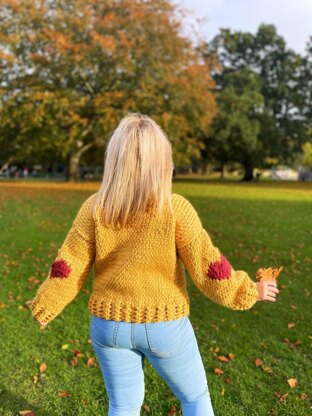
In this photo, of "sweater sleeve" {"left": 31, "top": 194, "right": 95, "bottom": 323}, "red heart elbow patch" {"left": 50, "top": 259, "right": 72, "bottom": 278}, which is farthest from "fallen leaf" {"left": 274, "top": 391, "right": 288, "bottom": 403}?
"red heart elbow patch" {"left": 50, "top": 259, "right": 72, "bottom": 278}

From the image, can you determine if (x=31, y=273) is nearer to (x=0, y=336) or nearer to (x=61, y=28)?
(x=0, y=336)

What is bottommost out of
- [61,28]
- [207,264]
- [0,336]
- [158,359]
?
[0,336]

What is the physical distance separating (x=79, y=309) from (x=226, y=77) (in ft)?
151

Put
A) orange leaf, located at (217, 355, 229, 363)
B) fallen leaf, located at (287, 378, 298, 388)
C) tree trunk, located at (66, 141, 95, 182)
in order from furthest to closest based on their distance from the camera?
tree trunk, located at (66, 141, 95, 182)
orange leaf, located at (217, 355, 229, 363)
fallen leaf, located at (287, 378, 298, 388)

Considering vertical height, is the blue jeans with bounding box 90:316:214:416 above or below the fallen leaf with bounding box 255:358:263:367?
above

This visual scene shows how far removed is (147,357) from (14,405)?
196cm

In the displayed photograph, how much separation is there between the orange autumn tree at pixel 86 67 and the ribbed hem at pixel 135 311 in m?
27.5

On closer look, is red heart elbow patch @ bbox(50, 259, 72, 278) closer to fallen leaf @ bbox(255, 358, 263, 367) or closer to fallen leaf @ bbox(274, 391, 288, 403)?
fallen leaf @ bbox(274, 391, 288, 403)

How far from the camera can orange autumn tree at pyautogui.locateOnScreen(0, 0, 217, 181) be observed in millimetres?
28656

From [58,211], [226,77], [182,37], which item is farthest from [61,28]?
[226,77]

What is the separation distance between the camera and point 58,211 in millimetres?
16484

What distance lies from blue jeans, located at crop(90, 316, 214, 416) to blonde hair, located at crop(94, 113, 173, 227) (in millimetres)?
544

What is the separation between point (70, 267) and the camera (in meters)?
2.32

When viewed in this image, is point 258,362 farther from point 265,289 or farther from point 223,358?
point 265,289
